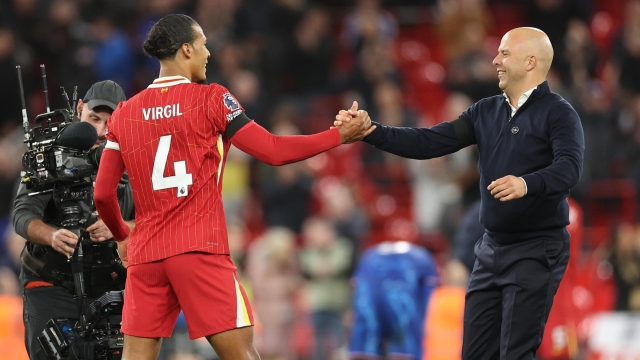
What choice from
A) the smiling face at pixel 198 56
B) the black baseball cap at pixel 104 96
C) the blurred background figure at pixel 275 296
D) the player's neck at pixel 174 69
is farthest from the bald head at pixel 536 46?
the blurred background figure at pixel 275 296

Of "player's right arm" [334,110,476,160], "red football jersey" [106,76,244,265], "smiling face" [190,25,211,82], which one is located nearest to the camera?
"red football jersey" [106,76,244,265]

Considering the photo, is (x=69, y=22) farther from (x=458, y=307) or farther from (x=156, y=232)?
(x=156, y=232)

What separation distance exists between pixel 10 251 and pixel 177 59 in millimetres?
6967

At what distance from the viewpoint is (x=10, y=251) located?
11.6m

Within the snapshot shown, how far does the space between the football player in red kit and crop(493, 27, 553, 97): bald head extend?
136cm

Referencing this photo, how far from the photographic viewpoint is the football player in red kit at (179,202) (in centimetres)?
516

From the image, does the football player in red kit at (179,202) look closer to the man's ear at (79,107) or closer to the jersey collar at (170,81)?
the jersey collar at (170,81)

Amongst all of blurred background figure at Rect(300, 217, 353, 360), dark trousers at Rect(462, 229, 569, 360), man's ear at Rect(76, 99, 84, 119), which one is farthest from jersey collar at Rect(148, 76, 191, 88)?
blurred background figure at Rect(300, 217, 353, 360)

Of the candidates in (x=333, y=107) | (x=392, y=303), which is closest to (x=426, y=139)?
(x=392, y=303)

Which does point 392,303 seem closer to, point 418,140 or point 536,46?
point 418,140

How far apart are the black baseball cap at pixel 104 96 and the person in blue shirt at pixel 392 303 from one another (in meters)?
3.48

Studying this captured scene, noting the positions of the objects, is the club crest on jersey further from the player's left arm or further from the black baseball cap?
the black baseball cap

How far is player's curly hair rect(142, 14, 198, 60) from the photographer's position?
5.34 meters

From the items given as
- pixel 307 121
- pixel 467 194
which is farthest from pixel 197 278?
pixel 307 121
